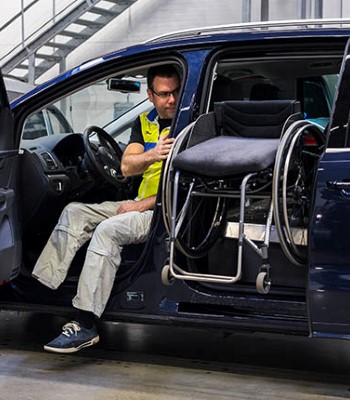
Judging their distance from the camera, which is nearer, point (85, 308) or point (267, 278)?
point (267, 278)

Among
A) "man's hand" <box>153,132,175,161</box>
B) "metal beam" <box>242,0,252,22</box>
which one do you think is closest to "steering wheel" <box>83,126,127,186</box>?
"man's hand" <box>153,132,175,161</box>

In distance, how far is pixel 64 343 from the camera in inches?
152

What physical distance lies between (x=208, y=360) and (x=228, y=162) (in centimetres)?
125

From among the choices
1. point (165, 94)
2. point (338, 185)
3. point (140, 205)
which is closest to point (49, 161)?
point (140, 205)

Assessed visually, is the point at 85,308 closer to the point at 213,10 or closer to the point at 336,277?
the point at 336,277

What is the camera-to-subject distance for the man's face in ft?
13.4

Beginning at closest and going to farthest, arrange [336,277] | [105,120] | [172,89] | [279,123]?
[336,277] → [279,123] → [172,89] → [105,120]

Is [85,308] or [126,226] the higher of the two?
[126,226]

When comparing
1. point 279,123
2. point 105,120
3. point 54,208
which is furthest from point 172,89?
point 105,120

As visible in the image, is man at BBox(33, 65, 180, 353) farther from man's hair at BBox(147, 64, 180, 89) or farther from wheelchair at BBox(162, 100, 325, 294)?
wheelchair at BBox(162, 100, 325, 294)

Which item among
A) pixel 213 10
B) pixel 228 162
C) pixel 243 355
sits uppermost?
pixel 213 10

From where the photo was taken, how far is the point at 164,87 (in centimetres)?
407

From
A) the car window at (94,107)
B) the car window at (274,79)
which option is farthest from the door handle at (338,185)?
the car window at (94,107)

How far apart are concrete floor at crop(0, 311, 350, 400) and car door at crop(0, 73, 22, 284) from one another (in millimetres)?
512
